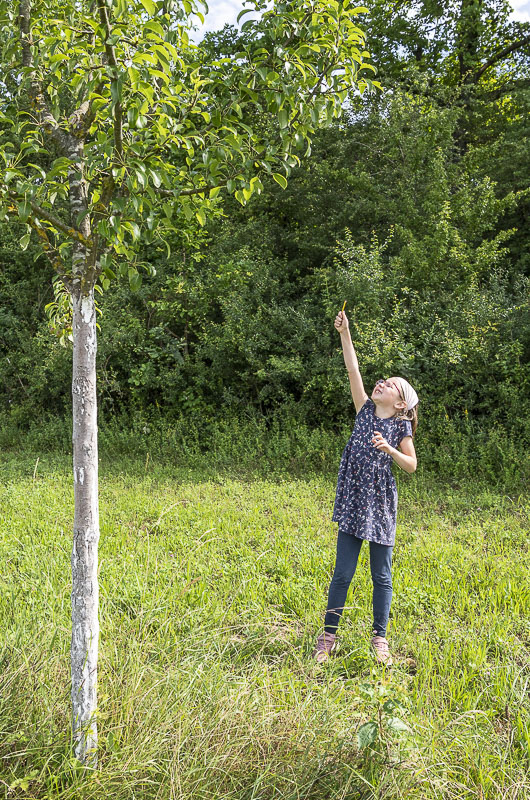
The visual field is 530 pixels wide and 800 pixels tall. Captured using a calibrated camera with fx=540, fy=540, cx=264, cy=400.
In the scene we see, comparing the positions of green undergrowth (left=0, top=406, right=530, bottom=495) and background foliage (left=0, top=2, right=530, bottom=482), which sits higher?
background foliage (left=0, top=2, right=530, bottom=482)

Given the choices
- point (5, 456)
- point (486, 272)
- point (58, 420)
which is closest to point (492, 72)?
point (486, 272)

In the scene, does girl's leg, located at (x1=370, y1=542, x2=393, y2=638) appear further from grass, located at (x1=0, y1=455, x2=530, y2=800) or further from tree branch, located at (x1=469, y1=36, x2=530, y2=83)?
tree branch, located at (x1=469, y1=36, x2=530, y2=83)

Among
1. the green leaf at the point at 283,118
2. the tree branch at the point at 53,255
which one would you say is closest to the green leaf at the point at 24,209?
the tree branch at the point at 53,255

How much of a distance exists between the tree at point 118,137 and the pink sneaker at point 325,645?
52.7 inches

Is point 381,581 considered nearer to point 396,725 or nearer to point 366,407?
point 366,407

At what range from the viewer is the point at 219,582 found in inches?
160

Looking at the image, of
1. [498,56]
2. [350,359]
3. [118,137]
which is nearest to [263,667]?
[350,359]

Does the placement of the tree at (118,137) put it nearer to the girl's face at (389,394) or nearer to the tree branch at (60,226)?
the tree branch at (60,226)

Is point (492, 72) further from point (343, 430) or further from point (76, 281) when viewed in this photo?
point (76, 281)

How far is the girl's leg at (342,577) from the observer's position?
3.21 metres

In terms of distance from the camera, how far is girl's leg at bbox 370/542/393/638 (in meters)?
3.20

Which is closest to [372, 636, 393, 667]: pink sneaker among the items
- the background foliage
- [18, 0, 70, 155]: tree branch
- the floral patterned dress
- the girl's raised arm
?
the floral patterned dress

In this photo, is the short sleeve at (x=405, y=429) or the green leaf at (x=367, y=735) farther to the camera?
the short sleeve at (x=405, y=429)

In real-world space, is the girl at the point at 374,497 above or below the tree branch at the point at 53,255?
below
